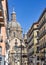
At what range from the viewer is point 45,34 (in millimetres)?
69812

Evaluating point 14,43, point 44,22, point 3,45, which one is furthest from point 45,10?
point 14,43

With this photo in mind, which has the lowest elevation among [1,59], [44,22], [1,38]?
[1,59]

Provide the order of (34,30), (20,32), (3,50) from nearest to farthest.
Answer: (3,50)
(34,30)
(20,32)

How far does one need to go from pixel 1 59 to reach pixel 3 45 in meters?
4.34

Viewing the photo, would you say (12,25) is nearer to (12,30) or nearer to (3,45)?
(12,30)

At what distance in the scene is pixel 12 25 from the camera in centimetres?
14912

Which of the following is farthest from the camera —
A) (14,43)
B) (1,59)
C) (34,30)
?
(14,43)

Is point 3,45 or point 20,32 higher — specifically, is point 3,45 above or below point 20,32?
below

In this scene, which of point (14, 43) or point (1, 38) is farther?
point (14, 43)

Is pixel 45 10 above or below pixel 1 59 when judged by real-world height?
above

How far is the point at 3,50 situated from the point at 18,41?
79.9 meters

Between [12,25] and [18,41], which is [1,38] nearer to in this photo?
[18,41]

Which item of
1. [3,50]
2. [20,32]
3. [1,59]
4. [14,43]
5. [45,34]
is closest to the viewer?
[1,59]

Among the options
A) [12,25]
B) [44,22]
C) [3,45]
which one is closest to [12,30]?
[12,25]
